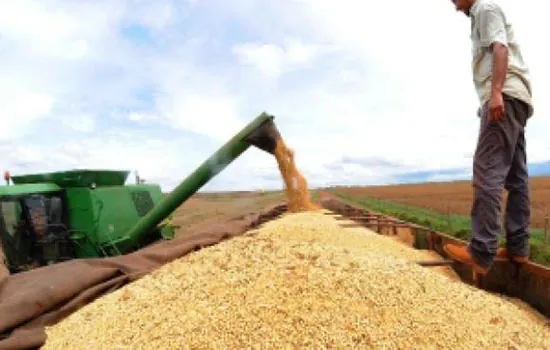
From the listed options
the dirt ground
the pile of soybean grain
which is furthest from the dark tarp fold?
the dirt ground

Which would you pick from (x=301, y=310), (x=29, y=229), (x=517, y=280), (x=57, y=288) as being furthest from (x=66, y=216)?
(x=517, y=280)

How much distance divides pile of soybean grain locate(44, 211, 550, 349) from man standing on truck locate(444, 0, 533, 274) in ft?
1.13

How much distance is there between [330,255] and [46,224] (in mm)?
4370

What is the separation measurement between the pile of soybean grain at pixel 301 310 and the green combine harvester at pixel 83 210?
10.1 ft

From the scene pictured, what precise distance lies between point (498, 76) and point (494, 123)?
27 cm

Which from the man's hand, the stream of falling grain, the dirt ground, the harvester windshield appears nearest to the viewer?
the man's hand

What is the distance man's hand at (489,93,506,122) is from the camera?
9.85 feet

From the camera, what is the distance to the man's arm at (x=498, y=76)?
3006 millimetres

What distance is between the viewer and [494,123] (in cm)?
308

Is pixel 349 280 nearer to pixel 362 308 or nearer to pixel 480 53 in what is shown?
pixel 362 308

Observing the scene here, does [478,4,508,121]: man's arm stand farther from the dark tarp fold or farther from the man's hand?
the dark tarp fold

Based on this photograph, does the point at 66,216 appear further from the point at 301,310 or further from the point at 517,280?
the point at 517,280

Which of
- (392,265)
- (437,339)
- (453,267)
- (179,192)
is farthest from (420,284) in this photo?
(179,192)

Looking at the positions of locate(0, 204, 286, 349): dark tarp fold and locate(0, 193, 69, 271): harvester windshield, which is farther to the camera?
locate(0, 193, 69, 271): harvester windshield
